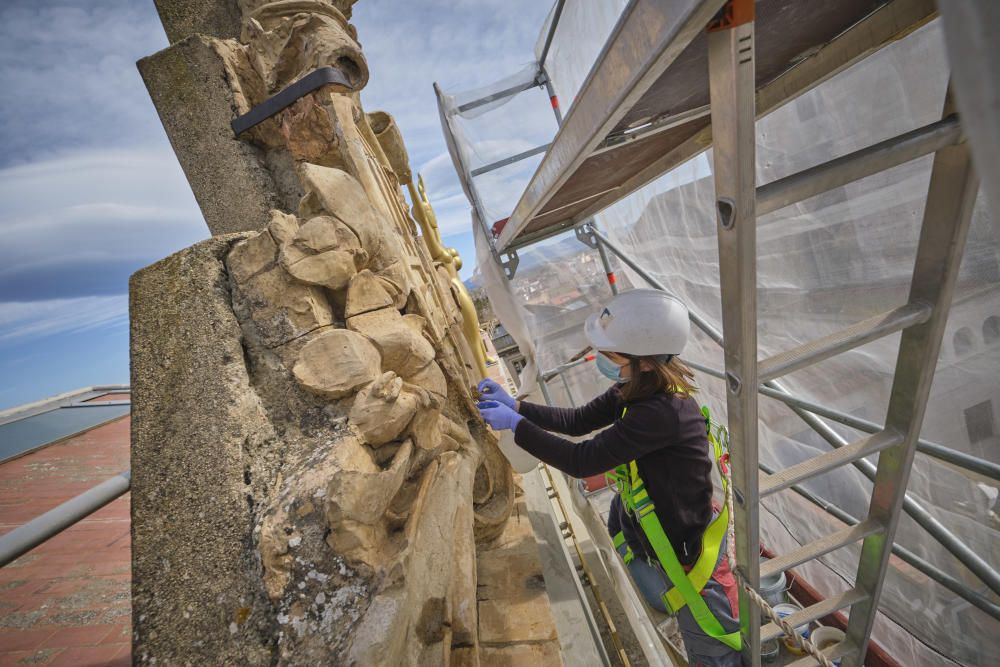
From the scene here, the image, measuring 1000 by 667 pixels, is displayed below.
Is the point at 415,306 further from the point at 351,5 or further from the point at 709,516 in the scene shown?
the point at 351,5

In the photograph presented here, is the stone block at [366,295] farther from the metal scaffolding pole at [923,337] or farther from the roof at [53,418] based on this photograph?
the roof at [53,418]

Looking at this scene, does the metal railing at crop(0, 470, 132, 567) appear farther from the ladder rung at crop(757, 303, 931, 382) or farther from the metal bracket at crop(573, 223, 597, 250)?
the metal bracket at crop(573, 223, 597, 250)

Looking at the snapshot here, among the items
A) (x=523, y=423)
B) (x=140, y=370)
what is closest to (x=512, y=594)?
(x=523, y=423)

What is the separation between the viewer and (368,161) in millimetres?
2285

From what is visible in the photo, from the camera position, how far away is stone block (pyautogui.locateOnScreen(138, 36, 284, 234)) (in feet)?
7.28

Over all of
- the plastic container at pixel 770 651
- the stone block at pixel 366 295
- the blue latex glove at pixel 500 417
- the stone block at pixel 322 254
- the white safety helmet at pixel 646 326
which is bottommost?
the plastic container at pixel 770 651

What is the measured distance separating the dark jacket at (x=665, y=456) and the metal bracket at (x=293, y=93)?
2106mm

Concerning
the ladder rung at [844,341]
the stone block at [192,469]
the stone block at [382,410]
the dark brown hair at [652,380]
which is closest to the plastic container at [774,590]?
the dark brown hair at [652,380]

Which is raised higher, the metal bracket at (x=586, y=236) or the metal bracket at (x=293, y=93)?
the metal bracket at (x=293, y=93)

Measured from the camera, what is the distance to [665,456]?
1.64 metres

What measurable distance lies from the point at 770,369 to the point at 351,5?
12.1ft

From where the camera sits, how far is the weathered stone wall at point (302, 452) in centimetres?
121

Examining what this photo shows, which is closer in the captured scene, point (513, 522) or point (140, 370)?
point (140, 370)

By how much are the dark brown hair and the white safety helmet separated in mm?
48
